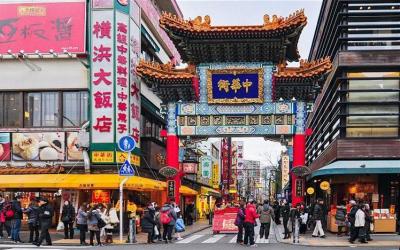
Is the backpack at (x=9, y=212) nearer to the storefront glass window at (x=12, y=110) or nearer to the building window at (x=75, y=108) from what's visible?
the building window at (x=75, y=108)

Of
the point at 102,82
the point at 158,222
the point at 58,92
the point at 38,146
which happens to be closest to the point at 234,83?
the point at 102,82

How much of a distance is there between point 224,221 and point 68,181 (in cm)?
836

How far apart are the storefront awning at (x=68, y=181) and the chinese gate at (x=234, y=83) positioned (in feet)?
13.5

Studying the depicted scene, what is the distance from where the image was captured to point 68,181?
26125 mm

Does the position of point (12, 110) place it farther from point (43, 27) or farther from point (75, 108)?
point (43, 27)

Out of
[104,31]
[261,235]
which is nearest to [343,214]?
[261,235]

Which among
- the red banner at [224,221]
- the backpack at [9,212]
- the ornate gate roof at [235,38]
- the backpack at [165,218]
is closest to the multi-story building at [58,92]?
the ornate gate roof at [235,38]

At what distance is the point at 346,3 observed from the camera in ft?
102

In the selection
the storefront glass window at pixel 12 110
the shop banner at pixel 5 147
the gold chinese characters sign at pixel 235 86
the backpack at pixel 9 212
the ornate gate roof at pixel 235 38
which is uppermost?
the ornate gate roof at pixel 235 38

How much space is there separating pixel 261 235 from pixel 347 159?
25.7 feet

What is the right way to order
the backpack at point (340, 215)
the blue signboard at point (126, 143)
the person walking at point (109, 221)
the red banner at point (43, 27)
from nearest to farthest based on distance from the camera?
the blue signboard at point (126, 143) → the person walking at point (109, 221) → the backpack at point (340, 215) → the red banner at point (43, 27)

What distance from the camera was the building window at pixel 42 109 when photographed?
29.1 meters

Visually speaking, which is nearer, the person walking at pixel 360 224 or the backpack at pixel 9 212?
the person walking at pixel 360 224

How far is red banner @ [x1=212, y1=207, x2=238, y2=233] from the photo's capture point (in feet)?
97.2
